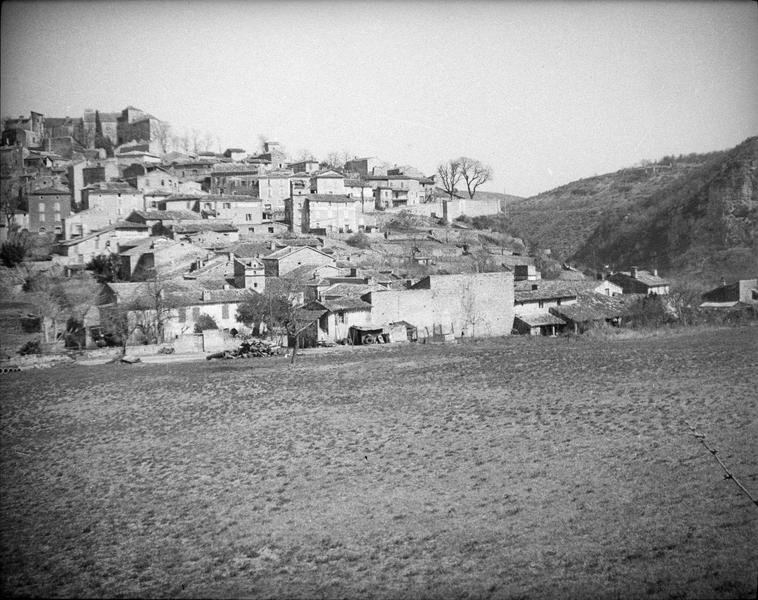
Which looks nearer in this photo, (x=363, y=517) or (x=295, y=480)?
(x=363, y=517)

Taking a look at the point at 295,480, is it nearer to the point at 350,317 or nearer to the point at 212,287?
the point at 350,317

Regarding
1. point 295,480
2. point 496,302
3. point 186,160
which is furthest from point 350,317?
point 186,160

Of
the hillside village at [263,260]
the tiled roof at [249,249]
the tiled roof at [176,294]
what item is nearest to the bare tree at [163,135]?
the hillside village at [263,260]

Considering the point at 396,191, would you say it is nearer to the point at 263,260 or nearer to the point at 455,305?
the point at 263,260

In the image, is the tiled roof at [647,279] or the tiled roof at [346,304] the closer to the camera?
the tiled roof at [346,304]

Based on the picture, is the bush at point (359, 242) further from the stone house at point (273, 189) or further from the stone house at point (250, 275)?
the stone house at point (250, 275)

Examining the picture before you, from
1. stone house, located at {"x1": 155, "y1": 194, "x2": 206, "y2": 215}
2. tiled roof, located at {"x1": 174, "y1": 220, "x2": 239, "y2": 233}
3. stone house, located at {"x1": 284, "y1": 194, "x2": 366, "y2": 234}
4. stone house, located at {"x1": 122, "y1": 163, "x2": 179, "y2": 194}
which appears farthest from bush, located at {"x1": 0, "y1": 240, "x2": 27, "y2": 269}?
stone house, located at {"x1": 284, "y1": 194, "x2": 366, "y2": 234}
